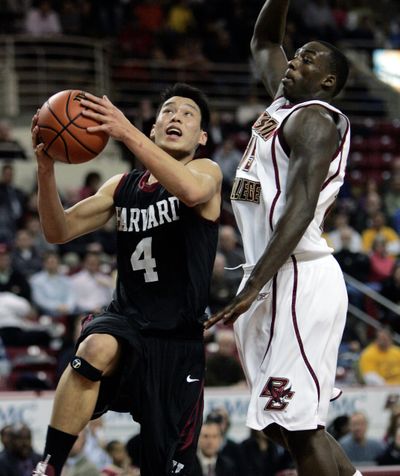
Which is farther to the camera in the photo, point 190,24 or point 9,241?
point 190,24

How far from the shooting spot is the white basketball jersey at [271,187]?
A: 494cm

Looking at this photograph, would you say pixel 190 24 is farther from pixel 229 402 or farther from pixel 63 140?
pixel 63 140

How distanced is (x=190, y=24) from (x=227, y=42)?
804 millimetres

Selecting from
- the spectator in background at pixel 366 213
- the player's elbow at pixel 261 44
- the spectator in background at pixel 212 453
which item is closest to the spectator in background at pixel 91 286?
the spectator in background at pixel 212 453

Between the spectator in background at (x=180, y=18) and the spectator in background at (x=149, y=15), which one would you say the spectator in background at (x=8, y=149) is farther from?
the spectator in background at (x=180, y=18)

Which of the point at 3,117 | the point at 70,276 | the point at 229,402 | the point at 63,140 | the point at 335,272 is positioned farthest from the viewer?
the point at 3,117

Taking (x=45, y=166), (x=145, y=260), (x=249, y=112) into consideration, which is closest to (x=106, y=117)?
(x=45, y=166)

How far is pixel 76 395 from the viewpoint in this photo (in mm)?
4836

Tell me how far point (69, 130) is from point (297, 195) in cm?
101

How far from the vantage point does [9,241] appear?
1221 centimetres

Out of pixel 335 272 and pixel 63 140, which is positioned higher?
pixel 63 140

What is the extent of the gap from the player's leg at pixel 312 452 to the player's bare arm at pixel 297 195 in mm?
616

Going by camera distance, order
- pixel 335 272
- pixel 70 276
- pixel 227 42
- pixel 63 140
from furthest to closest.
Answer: pixel 227 42 → pixel 70 276 → pixel 335 272 → pixel 63 140

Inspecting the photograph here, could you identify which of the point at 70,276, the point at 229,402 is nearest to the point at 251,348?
the point at 229,402
